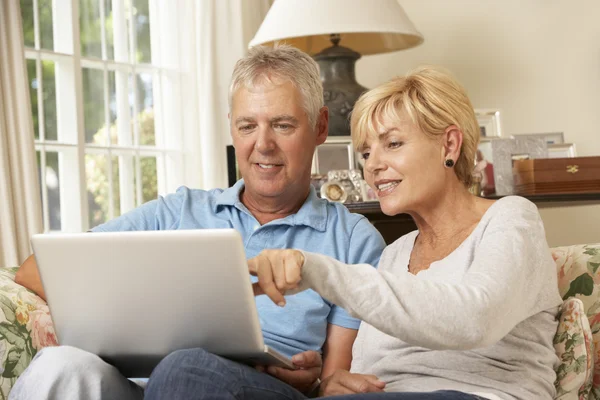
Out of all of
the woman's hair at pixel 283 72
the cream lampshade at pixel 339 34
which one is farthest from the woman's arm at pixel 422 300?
the cream lampshade at pixel 339 34

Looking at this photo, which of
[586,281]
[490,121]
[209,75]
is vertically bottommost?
[586,281]

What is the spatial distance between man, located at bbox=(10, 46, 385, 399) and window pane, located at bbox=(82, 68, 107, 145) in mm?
1317

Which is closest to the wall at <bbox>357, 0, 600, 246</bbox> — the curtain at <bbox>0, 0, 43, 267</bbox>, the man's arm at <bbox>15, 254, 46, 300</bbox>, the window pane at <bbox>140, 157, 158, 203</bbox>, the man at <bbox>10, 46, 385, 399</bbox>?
the window pane at <bbox>140, 157, 158, 203</bbox>

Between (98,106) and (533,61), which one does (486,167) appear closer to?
(533,61)

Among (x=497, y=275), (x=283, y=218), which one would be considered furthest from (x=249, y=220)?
(x=497, y=275)

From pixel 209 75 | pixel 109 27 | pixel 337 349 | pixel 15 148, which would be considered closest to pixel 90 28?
pixel 109 27

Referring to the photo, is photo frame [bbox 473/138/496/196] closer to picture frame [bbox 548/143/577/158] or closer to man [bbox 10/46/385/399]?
picture frame [bbox 548/143/577/158]

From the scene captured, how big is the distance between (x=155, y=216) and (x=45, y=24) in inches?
54.1

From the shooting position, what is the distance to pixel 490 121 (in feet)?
11.2

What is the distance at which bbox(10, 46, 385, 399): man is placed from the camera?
1.80m

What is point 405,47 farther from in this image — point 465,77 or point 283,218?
point 283,218

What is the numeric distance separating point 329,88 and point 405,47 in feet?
1.19

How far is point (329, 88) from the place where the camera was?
309 centimetres

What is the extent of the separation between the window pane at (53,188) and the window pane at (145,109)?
47cm
